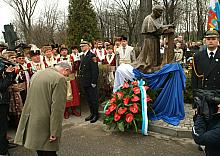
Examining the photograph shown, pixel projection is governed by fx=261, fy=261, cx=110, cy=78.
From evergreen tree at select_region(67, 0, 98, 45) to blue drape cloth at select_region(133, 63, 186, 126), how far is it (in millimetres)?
8348

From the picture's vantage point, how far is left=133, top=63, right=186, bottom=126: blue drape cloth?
5480mm

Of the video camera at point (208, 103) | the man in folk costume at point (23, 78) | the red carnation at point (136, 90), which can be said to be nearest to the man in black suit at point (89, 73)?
the red carnation at point (136, 90)

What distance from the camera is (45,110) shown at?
10.4ft

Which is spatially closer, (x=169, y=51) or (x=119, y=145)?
(x=119, y=145)

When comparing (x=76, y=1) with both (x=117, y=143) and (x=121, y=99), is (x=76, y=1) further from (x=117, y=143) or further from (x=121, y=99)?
(x=117, y=143)

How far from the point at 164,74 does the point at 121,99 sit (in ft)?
3.51

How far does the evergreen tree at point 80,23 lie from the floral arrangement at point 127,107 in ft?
27.0

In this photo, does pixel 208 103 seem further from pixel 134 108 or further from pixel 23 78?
pixel 23 78

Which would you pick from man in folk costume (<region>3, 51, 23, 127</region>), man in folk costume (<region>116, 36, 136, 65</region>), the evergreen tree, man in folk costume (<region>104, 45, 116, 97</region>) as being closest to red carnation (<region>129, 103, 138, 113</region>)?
man in folk costume (<region>3, 51, 23, 127</region>)

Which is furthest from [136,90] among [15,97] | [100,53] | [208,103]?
[100,53]

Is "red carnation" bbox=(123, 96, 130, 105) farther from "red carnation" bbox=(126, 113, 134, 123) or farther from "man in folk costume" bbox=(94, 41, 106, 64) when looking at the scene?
"man in folk costume" bbox=(94, 41, 106, 64)

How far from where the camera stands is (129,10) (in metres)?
33.8

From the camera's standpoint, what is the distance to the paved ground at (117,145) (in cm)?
451

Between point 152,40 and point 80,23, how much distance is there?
26.8ft
